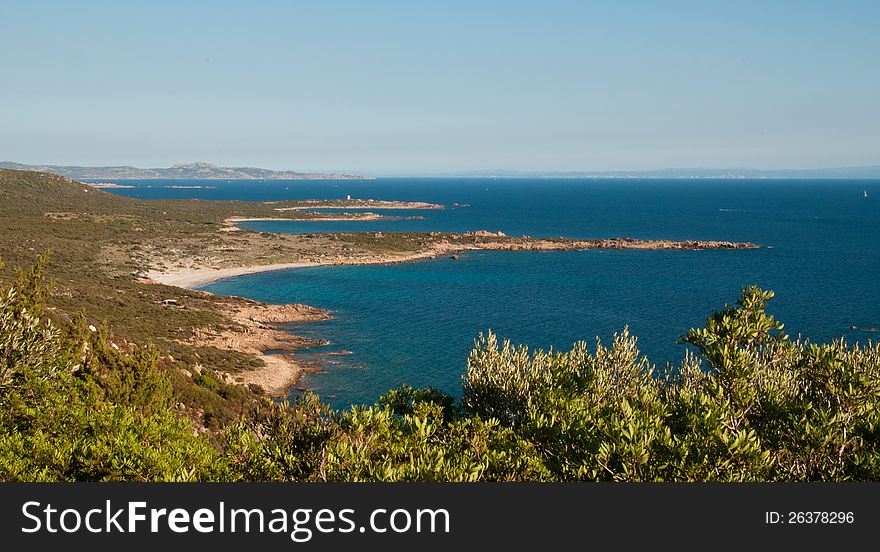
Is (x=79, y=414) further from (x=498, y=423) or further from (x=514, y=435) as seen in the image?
(x=514, y=435)

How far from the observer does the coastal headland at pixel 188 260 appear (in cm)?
5384

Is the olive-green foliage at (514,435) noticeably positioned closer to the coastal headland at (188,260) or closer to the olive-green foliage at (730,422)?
the olive-green foliage at (730,422)

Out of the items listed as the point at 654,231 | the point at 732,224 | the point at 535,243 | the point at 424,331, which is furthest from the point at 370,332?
the point at 732,224

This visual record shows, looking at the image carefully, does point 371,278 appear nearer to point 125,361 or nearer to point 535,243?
point 535,243

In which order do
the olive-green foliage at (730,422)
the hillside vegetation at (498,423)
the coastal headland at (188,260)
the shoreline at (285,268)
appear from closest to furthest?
1. the olive-green foliage at (730,422)
2. the hillside vegetation at (498,423)
3. the coastal headland at (188,260)
4. the shoreline at (285,268)

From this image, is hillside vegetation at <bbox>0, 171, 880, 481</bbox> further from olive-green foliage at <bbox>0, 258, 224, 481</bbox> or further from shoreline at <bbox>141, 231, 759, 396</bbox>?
shoreline at <bbox>141, 231, 759, 396</bbox>

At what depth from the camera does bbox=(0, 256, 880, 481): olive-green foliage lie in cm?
1482

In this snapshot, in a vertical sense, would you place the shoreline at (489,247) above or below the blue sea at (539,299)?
above

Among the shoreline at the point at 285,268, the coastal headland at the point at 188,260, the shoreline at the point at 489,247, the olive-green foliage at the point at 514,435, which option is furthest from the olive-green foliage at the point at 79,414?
the shoreline at the point at 489,247

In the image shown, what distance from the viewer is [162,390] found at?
26.7 meters

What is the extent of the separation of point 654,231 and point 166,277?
125 metres

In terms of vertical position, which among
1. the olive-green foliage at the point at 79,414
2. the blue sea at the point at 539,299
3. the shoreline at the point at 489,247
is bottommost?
the blue sea at the point at 539,299

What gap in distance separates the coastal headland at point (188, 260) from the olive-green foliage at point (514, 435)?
13293 mm

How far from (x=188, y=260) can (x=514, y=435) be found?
102989mm
